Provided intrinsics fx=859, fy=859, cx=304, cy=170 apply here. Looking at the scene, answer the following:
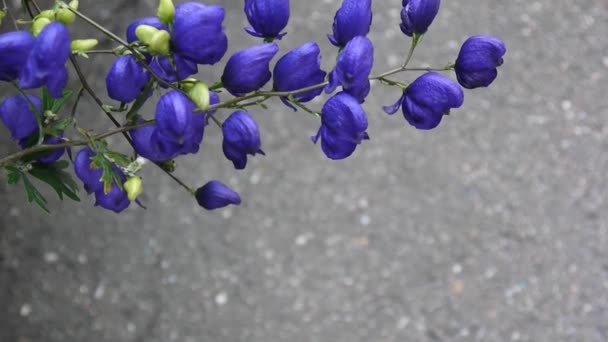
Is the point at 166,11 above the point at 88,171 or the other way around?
above

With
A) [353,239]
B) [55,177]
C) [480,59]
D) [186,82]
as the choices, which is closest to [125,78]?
[186,82]

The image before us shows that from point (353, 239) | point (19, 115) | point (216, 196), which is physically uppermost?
point (19, 115)

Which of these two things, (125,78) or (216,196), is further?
(216,196)

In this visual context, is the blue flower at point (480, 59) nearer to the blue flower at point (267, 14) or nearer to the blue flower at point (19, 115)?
the blue flower at point (267, 14)

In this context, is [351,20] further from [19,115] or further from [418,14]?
[19,115]

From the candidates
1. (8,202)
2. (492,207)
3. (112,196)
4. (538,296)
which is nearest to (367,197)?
(492,207)

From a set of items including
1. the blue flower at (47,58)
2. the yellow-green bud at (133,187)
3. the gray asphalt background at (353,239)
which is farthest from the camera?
the gray asphalt background at (353,239)

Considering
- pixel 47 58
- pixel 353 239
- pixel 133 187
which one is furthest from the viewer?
pixel 353 239

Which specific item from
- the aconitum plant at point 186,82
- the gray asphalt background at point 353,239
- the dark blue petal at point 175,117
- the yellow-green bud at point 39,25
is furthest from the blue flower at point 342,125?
the gray asphalt background at point 353,239
